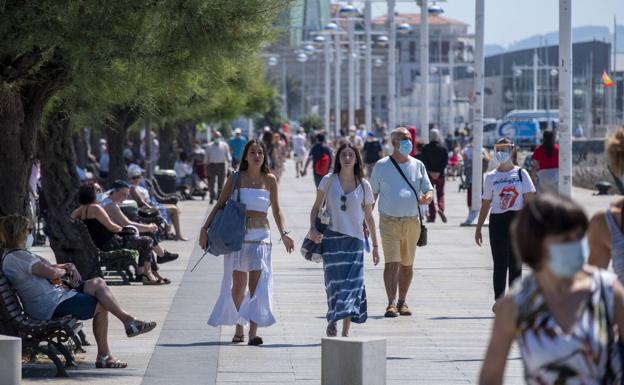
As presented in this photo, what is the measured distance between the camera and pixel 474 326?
12117 millimetres

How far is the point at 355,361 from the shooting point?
25.5ft

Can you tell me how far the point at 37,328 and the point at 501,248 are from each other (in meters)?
4.44

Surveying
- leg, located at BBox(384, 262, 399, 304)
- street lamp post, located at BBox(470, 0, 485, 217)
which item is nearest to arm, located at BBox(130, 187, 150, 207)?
street lamp post, located at BBox(470, 0, 485, 217)

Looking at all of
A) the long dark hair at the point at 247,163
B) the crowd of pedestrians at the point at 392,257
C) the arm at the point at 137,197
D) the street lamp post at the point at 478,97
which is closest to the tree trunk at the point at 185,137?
the street lamp post at the point at 478,97

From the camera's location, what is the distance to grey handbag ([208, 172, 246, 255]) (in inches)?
433

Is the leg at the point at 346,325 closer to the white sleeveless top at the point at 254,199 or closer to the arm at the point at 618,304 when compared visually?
the white sleeveless top at the point at 254,199

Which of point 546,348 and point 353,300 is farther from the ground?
point 546,348

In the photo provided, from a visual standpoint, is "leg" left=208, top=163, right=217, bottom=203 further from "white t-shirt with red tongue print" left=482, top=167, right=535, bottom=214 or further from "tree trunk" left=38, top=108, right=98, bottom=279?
"white t-shirt with red tongue print" left=482, top=167, right=535, bottom=214

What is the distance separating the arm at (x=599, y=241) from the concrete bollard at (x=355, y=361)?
1936mm

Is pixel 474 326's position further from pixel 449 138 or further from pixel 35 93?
pixel 449 138

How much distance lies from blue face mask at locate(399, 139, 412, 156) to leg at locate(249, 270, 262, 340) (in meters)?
2.08

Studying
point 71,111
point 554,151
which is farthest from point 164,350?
point 554,151

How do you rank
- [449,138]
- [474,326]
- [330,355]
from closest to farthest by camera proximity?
[330,355]
[474,326]
[449,138]

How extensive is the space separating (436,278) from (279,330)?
15.7 feet
